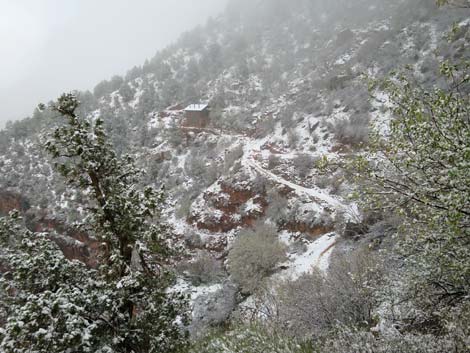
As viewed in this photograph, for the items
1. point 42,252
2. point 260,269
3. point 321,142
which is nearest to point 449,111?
point 42,252

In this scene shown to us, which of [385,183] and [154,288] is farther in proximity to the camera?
[154,288]

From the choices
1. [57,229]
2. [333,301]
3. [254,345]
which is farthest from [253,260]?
[57,229]

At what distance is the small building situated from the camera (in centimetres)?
5612

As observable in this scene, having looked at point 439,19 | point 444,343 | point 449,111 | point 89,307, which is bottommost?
point 439,19

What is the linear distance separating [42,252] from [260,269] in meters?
18.5

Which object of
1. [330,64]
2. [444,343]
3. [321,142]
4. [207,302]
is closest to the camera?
[444,343]

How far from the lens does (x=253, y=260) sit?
23.5m

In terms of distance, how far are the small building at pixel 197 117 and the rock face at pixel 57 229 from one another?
2536 cm

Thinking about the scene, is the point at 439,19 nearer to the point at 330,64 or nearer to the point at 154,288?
the point at 330,64

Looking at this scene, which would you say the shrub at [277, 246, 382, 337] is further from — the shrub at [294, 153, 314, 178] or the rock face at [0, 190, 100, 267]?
the rock face at [0, 190, 100, 267]

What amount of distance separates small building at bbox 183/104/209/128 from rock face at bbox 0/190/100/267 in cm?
2536

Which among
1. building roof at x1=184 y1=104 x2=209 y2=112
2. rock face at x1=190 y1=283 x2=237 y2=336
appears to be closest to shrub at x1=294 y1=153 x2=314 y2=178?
rock face at x1=190 y1=283 x2=237 y2=336

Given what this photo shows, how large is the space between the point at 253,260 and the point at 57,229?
30.5 meters

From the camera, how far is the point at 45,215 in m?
43.8
